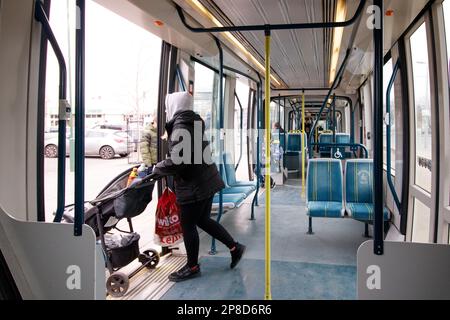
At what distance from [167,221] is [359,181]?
2.33m

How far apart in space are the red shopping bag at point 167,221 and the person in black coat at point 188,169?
0.20 metres

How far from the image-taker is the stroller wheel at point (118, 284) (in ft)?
8.64

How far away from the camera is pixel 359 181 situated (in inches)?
163

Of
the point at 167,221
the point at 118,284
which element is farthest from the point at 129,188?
the point at 118,284

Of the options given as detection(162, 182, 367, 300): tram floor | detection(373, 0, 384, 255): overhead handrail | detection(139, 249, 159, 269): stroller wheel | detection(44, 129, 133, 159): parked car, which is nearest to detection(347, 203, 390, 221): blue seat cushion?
detection(162, 182, 367, 300): tram floor

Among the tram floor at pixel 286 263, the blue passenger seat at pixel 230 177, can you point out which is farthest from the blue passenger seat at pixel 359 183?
Result: the blue passenger seat at pixel 230 177

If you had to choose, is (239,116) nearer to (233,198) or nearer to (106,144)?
(233,198)

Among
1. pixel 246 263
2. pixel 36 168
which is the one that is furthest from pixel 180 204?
pixel 36 168

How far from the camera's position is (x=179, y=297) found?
Answer: 2.62 metres

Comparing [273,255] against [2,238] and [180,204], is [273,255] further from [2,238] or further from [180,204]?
[2,238]

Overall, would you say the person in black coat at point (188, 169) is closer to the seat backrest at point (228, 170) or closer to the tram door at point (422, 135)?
the tram door at point (422, 135)

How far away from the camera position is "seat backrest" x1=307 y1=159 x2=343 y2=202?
4.17m
